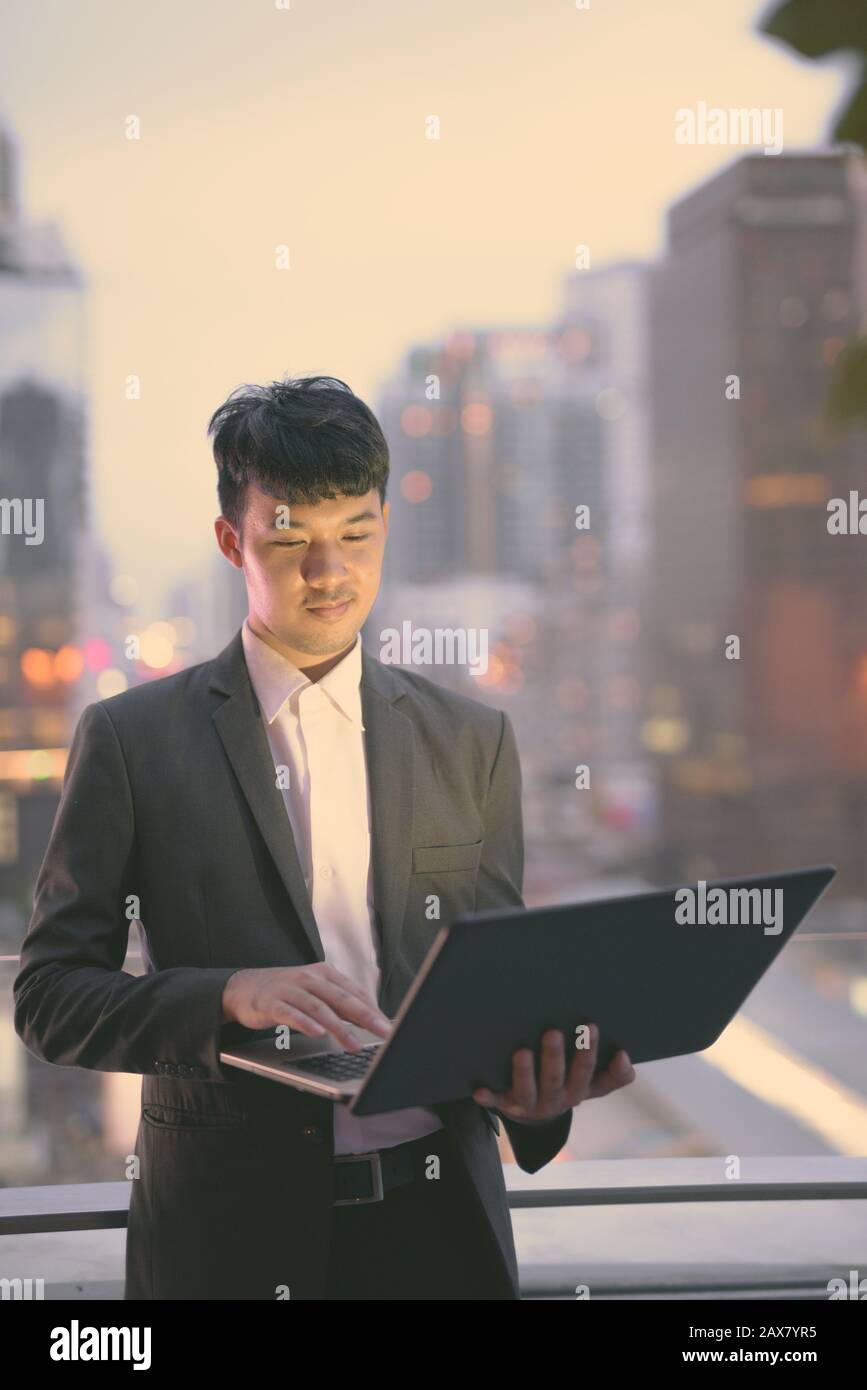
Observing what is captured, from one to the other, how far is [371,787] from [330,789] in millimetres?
50

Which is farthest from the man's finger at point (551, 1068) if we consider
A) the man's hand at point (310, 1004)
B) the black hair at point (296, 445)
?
the black hair at point (296, 445)

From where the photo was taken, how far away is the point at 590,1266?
89.6 inches

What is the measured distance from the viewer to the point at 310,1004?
3.97 feet

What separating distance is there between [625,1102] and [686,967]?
51.3 m

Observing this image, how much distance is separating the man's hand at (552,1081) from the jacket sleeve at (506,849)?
223 millimetres

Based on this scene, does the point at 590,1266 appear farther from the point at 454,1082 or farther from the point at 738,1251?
the point at 454,1082

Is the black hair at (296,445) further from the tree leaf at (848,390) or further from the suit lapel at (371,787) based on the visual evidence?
the tree leaf at (848,390)

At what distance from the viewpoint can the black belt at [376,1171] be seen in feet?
4.45

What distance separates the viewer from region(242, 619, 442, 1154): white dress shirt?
4.78ft

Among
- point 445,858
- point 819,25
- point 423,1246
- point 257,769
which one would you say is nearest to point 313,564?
point 257,769

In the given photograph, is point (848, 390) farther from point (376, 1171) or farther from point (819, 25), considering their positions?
point (376, 1171)

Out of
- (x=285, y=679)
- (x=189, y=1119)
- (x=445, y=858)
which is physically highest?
(x=285, y=679)

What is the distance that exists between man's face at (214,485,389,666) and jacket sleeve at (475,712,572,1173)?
0.85 ft
